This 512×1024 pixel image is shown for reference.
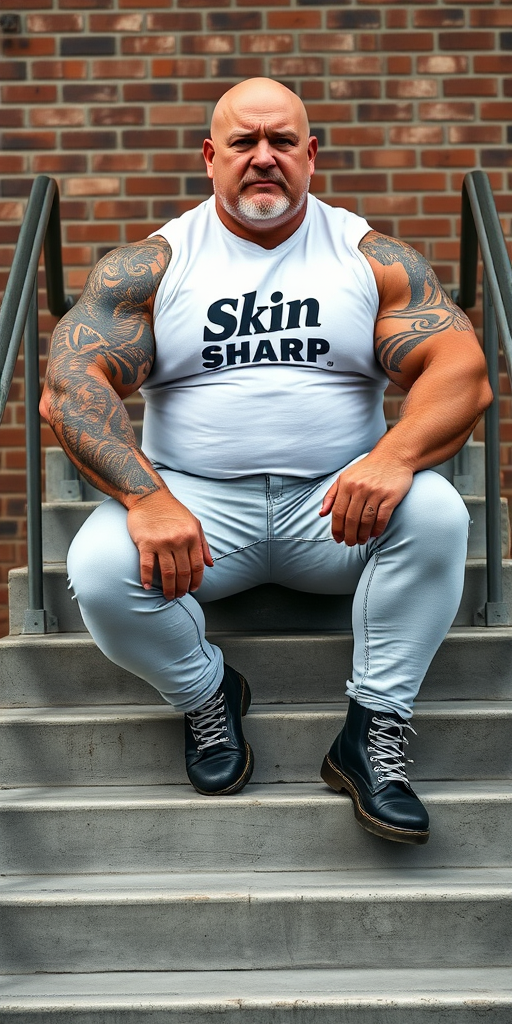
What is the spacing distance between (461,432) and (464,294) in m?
1.14

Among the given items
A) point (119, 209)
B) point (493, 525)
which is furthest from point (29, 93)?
point (493, 525)

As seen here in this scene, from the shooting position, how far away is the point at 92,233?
141 inches

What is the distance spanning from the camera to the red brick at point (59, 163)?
11.7 ft

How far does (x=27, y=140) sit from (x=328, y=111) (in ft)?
3.29

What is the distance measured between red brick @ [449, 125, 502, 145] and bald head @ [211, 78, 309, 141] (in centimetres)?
133

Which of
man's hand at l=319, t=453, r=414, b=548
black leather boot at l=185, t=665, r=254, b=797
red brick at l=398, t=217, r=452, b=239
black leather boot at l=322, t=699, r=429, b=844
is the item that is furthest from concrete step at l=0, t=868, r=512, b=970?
red brick at l=398, t=217, r=452, b=239

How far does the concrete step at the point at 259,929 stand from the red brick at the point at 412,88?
2.60m

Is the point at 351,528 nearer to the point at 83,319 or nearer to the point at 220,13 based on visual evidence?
the point at 83,319

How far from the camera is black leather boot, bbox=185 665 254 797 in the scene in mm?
2127

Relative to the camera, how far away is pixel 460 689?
7.98 ft

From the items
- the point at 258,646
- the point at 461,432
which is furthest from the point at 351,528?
the point at 258,646

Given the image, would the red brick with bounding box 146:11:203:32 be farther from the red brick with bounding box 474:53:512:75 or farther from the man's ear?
the man's ear

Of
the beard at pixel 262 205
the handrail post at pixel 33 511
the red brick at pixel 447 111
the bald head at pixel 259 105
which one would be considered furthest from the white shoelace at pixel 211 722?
the red brick at pixel 447 111

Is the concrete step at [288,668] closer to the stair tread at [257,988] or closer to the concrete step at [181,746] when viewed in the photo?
the concrete step at [181,746]
